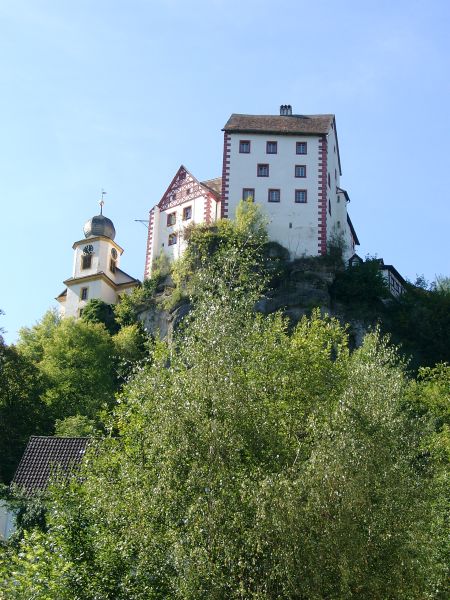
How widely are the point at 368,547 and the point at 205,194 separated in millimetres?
50944

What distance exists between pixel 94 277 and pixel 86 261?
3251 millimetres

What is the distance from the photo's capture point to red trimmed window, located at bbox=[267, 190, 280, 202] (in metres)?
70.6

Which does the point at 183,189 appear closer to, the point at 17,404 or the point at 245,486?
the point at 17,404

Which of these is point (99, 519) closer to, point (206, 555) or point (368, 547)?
point (206, 555)

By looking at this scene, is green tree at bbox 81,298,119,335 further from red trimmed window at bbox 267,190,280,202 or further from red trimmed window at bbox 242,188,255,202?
red trimmed window at bbox 267,190,280,202

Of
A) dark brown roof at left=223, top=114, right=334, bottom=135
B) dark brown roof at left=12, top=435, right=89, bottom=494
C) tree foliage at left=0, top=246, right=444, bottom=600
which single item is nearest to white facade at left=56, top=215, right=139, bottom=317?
dark brown roof at left=223, top=114, right=334, bottom=135

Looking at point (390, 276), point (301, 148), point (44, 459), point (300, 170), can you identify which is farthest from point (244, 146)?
point (44, 459)

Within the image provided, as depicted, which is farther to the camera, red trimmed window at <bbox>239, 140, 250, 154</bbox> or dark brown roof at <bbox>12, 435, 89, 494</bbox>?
red trimmed window at <bbox>239, 140, 250, 154</bbox>

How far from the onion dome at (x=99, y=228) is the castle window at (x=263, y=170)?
Result: 17958 millimetres

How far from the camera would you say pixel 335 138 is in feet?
254

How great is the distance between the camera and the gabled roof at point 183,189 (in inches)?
2913

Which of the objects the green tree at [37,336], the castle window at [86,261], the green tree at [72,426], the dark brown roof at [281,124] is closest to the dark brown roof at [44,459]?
the green tree at [72,426]

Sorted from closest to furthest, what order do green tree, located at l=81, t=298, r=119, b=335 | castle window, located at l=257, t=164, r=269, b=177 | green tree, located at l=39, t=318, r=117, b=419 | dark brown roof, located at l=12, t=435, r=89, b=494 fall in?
dark brown roof, located at l=12, t=435, r=89, b=494 < green tree, located at l=39, t=318, r=117, b=419 < castle window, located at l=257, t=164, r=269, b=177 < green tree, located at l=81, t=298, r=119, b=335

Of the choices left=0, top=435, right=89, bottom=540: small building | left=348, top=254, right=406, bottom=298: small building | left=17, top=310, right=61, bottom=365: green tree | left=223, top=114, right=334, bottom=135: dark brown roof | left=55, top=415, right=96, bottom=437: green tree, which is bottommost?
left=0, top=435, right=89, bottom=540: small building
